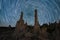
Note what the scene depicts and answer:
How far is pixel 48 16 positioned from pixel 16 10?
172 centimetres

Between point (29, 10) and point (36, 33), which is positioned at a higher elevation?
point (29, 10)

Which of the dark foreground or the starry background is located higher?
the starry background

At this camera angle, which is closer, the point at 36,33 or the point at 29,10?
the point at 36,33

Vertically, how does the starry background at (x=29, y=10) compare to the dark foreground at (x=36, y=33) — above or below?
above

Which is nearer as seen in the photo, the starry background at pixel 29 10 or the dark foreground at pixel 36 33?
the dark foreground at pixel 36 33

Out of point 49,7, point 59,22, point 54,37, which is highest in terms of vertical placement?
point 49,7

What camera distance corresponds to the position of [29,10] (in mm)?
11711

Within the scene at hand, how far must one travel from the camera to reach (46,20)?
460 inches

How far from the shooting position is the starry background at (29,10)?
1164 cm

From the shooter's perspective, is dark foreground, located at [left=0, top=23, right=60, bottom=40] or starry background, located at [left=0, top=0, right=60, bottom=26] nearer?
dark foreground, located at [left=0, top=23, right=60, bottom=40]

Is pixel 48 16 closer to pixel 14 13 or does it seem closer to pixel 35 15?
pixel 35 15

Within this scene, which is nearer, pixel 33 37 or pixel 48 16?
pixel 33 37

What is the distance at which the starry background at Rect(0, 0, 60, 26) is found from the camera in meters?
11.6

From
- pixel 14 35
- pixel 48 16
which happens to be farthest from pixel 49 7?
pixel 14 35
